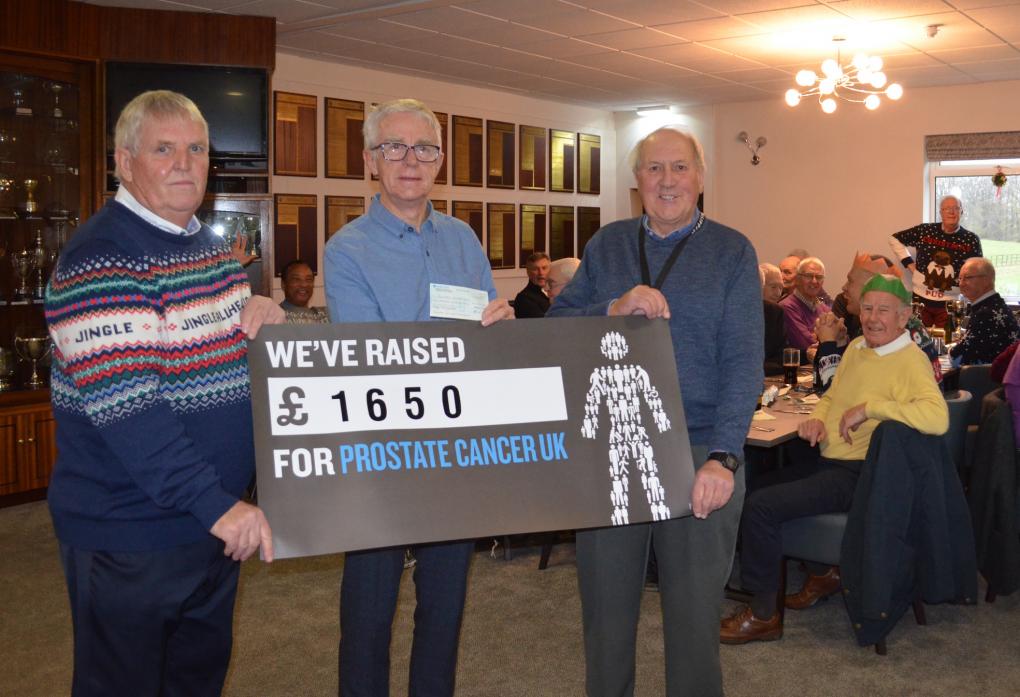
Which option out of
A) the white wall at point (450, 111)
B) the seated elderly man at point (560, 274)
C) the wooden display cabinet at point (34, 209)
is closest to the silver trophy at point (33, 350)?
the wooden display cabinet at point (34, 209)

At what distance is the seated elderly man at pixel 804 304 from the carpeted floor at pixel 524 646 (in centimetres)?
274

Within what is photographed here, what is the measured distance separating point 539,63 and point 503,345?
679 cm

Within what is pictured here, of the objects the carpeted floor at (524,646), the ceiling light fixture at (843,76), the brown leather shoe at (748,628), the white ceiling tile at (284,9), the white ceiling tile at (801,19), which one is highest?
the white ceiling tile at (801,19)

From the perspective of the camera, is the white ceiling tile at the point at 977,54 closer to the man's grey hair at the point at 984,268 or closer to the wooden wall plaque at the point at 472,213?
the man's grey hair at the point at 984,268

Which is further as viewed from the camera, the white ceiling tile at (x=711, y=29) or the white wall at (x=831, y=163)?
the white wall at (x=831, y=163)

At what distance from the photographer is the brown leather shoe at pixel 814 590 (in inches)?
155

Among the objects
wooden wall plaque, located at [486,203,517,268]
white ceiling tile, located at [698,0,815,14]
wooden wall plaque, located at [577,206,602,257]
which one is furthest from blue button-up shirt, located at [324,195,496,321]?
wooden wall plaque, located at [577,206,602,257]

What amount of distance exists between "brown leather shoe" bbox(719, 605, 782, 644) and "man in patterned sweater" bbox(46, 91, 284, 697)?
2.23 meters

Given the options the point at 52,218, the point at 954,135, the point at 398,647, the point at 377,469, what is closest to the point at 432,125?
the point at 377,469

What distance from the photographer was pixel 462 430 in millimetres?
2123

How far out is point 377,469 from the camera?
203 centimetres

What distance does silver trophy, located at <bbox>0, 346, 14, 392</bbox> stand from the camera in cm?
564

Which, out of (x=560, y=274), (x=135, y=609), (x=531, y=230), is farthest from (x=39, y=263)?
(x=531, y=230)

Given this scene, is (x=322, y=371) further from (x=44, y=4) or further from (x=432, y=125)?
(x=44, y=4)
